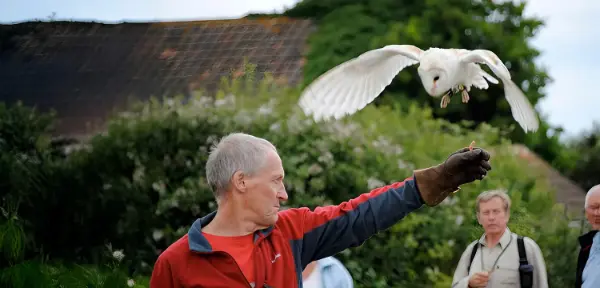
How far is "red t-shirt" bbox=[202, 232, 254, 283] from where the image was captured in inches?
113

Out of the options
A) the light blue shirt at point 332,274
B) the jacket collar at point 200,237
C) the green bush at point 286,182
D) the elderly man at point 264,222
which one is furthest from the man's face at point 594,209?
the jacket collar at point 200,237

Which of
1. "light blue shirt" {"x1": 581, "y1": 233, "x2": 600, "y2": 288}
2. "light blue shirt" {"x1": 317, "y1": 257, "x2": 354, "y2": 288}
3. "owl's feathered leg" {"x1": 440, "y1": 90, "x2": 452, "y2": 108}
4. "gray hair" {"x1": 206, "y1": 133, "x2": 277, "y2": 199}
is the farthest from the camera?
"light blue shirt" {"x1": 581, "y1": 233, "x2": 600, "y2": 288}

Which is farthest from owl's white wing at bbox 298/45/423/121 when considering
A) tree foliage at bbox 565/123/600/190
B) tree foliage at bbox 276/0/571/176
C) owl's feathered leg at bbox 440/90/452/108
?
tree foliage at bbox 565/123/600/190

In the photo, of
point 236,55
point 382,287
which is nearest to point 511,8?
point 236,55

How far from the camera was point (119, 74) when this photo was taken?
12.2 metres

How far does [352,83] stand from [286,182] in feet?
7.90

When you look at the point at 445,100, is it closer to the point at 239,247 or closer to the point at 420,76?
the point at 420,76

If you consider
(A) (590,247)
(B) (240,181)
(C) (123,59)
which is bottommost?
(A) (590,247)

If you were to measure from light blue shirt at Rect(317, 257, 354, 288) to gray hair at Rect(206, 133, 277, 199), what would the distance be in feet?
5.06

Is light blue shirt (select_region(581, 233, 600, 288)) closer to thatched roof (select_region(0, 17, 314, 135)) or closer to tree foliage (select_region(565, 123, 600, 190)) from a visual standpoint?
thatched roof (select_region(0, 17, 314, 135))

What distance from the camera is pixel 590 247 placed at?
205 inches

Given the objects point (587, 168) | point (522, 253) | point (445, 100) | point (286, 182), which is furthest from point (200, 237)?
point (587, 168)

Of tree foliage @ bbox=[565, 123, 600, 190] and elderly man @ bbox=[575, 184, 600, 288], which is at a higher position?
elderly man @ bbox=[575, 184, 600, 288]

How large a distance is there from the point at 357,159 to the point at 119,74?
17.2 ft
